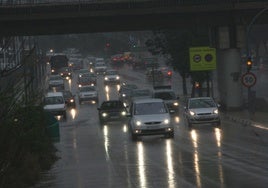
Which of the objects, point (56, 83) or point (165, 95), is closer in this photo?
point (165, 95)

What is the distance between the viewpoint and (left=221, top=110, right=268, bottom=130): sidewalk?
45037 mm

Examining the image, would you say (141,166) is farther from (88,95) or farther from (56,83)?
(56,83)

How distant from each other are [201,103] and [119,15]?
11.3 m

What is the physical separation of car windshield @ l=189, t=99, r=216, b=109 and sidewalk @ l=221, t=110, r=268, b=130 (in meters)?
2.54

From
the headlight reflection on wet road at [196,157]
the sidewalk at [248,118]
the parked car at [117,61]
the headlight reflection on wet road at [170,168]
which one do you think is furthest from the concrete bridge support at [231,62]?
the parked car at [117,61]

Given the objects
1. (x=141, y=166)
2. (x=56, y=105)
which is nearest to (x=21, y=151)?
(x=141, y=166)

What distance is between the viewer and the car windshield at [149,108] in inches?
1448

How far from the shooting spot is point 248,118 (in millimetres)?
49562

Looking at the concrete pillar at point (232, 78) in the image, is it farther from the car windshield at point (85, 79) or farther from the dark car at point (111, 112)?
the car windshield at point (85, 79)

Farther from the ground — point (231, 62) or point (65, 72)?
point (231, 62)

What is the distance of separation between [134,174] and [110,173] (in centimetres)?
83

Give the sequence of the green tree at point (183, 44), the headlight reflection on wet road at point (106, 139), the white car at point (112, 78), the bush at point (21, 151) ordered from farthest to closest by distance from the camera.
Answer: the white car at point (112, 78), the green tree at point (183, 44), the headlight reflection on wet road at point (106, 139), the bush at point (21, 151)

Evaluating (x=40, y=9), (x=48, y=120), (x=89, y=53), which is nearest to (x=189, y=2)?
(x=40, y=9)

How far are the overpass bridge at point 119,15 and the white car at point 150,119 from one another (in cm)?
1517
